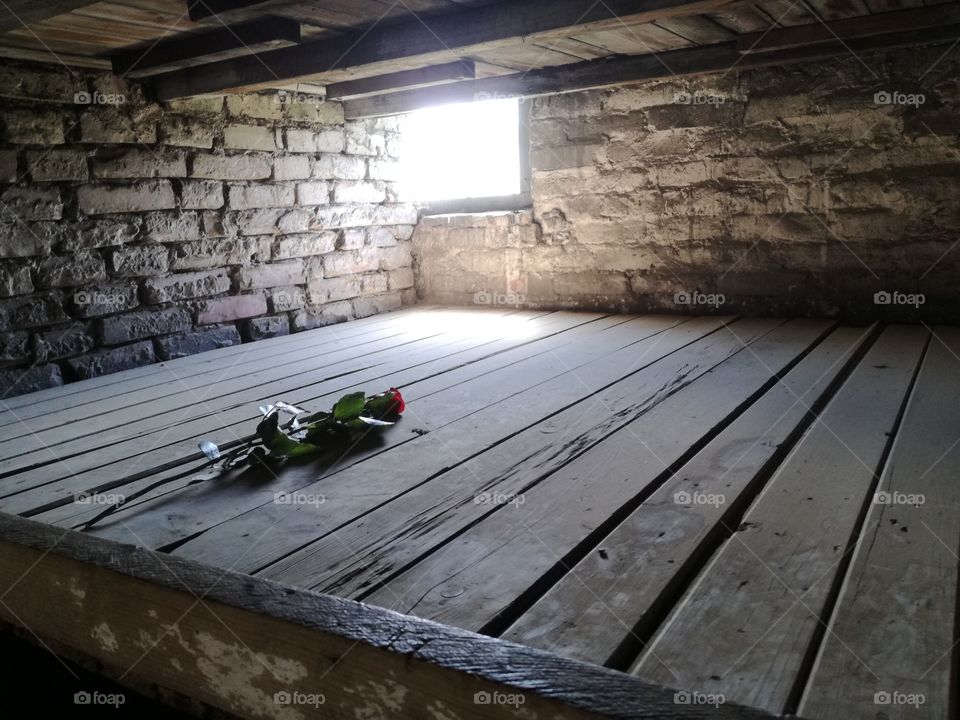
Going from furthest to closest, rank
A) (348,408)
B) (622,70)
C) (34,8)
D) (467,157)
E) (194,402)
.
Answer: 1. (467,157)
2. (622,70)
3. (194,402)
4. (348,408)
5. (34,8)

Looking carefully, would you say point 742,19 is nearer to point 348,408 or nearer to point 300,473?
point 348,408

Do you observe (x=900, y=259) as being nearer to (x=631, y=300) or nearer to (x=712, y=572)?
(x=631, y=300)

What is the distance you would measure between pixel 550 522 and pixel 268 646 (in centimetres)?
63

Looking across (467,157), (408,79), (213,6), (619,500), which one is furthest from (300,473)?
(467,157)

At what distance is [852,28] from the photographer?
298 cm

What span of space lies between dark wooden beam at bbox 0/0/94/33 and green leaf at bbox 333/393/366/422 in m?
1.25

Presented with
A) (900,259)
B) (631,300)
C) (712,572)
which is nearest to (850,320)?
(900,259)

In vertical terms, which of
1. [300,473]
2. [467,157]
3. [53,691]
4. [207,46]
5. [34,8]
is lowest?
[53,691]

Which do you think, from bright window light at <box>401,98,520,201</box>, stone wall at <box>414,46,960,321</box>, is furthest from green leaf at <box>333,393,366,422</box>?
bright window light at <box>401,98,520,201</box>

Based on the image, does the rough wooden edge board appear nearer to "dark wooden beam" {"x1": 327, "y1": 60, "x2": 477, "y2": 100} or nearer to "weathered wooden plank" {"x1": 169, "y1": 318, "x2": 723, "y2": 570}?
"weathered wooden plank" {"x1": 169, "y1": 318, "x2": 723, "y2": 570}

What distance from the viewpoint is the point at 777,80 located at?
3.64 meters

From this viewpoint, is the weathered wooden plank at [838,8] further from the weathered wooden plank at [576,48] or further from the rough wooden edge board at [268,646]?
the rough wooden edge board at [268,646]

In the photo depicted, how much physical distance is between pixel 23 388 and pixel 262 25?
168 centimetres

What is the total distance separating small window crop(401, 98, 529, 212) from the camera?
4621mm
